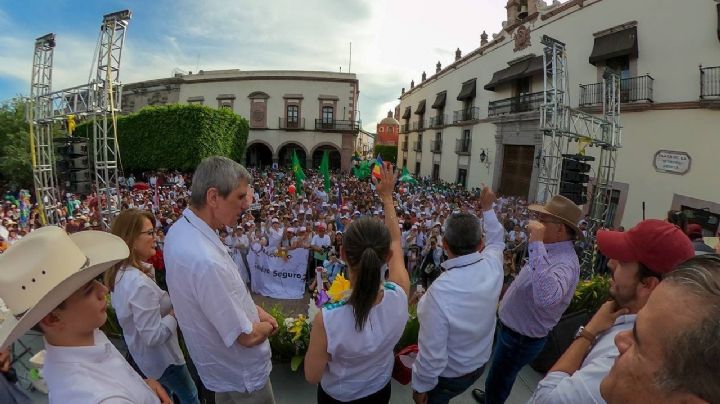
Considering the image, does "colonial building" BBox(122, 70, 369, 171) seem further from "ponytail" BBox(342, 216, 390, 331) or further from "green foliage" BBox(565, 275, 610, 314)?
"ponytail" BBox(342, 216, 390, 331)

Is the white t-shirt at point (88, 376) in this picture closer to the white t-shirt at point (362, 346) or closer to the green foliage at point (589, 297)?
the white t-shirt at point (362, 346)

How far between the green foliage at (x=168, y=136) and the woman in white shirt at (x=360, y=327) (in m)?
24.0

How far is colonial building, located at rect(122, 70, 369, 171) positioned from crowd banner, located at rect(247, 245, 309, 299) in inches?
1055

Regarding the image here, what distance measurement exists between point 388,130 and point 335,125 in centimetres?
3510

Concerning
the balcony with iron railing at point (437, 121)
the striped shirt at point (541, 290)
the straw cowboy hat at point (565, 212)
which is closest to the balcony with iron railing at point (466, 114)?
the balcony with iron railing at point (437, 121)

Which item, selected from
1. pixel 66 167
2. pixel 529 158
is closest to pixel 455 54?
pixel 529 158

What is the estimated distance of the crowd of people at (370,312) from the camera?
94 cm

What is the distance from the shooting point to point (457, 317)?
2139 millimetres

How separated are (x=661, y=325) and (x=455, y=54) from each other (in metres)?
32.3

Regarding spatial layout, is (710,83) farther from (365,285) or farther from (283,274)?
(365,285)

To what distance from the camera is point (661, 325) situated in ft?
2.90

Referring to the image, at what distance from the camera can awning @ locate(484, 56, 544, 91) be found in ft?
58.1

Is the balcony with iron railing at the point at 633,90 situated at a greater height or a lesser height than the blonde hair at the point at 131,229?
greater

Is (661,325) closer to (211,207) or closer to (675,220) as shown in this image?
(211,207)
